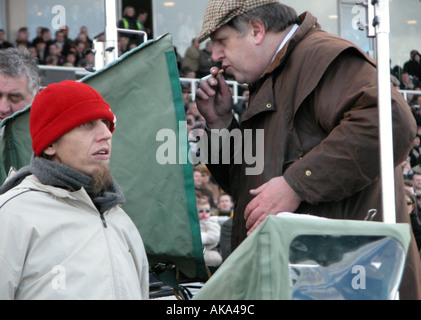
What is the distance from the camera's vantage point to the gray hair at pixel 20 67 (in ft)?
10.5

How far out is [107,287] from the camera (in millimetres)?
2092

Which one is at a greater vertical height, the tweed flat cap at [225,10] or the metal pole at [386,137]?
the tweed flat cap at [225,10]

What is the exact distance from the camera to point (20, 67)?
3227 millimetres

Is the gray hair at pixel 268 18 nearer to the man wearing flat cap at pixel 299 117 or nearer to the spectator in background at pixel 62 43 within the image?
the man wearing flat cap at pixel 299 117

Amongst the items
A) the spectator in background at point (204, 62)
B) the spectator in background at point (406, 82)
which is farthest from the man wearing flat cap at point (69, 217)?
the spectator in background at point (406, 82)

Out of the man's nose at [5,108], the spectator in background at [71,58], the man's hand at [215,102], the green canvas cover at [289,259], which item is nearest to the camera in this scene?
the green canvas cover at [289,259]

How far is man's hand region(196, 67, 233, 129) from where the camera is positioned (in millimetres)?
2859

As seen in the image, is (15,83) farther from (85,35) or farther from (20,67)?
(85,35)

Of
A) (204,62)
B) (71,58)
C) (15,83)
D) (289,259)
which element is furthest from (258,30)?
(204,62)

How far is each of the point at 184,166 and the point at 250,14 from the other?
651 millimetres

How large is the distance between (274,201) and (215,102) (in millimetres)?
663

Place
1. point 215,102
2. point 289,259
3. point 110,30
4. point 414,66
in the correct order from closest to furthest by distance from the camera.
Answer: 1. point 289,259
2. point 215,102
3. point 110,30
4. point 414,66

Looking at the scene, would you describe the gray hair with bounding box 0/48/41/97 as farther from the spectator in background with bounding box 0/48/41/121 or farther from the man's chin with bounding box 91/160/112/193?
the man's chin with bounding box 91/160/112/193

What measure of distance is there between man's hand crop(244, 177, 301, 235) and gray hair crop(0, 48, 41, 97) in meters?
1.38
